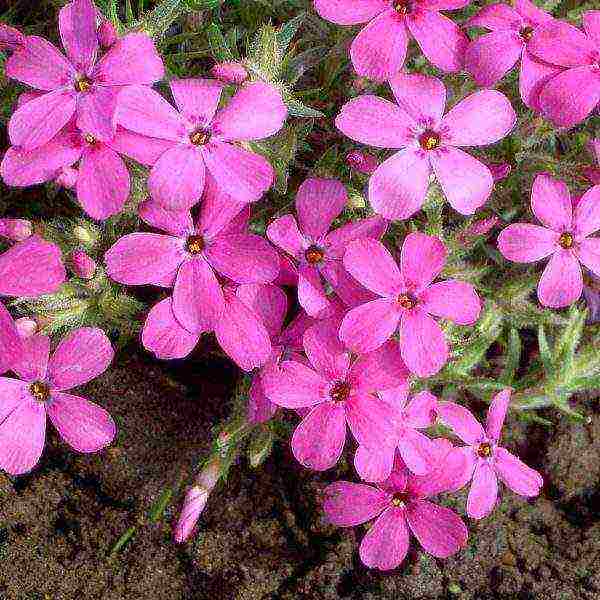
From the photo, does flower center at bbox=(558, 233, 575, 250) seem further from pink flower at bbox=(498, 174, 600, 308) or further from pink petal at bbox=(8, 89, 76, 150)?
pink petal at bbox=(8, 89, 76, 150)

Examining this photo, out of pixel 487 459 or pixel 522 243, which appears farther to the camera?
pixel 487 459

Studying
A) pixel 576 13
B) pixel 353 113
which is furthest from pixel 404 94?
pixel 576 13

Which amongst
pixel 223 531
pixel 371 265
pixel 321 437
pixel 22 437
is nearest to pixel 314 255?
pixel 371 265

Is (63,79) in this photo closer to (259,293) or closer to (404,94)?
(259,293)

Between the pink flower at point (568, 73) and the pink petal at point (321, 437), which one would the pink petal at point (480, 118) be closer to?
the pink flower at point (568, 73)

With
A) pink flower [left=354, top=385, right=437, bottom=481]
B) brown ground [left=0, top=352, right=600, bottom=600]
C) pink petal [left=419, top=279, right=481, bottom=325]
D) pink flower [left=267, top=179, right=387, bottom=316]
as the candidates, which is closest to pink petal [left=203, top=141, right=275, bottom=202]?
pink flower [left=267, top=179, right=387, bottom=316]

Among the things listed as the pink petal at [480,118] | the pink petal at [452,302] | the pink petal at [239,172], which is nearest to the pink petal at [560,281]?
the pink petal at [452,302]

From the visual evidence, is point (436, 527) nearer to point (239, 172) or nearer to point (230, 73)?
point (239, 172)
